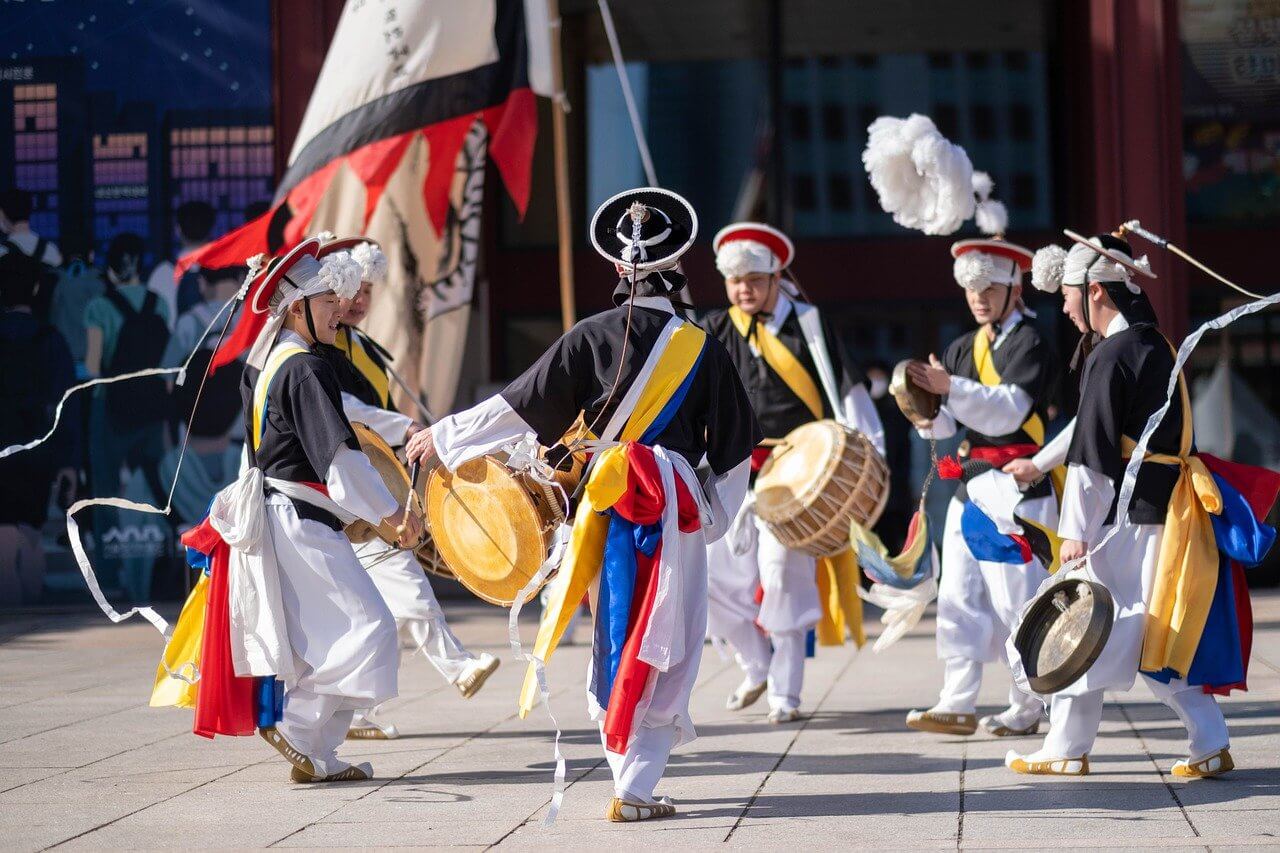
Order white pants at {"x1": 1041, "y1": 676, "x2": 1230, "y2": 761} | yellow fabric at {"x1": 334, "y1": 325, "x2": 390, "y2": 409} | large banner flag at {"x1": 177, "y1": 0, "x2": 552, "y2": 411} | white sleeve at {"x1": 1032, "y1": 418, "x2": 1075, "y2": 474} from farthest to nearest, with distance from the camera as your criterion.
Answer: large banner flag at {"x1": 177, "y1": 0, "x2": 552, "y2": 411} → yellow fabric at {"x1": 334, "y1": 325, "x2": 390, "y2": 409} → white sleeve at {"x1": 1032, "y1": 418, "x2": 1075, "y2": 474} → white pants at {"x1": 1041, "y1": 676, "x2": 1230, "y2": 761}

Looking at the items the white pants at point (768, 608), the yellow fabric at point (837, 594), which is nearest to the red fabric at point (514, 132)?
the white pants at point (768, 608)

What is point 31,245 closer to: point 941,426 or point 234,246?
point 234,246

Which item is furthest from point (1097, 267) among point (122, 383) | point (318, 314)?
point (122, 383)

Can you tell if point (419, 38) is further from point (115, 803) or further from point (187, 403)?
point (115, 803)

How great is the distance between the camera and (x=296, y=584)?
218 inches

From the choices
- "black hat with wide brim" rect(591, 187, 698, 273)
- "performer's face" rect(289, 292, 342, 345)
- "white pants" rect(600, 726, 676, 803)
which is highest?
"black hat with wide brim" rect(591, 187, 698, 273)

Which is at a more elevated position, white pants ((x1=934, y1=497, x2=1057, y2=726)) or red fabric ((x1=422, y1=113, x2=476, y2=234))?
red fabric ((x1=422, y1=113, x2=476, y2=234))

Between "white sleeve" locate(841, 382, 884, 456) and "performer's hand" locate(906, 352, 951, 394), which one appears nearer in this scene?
"performer's hand" locate(906, 352, 951, 394)

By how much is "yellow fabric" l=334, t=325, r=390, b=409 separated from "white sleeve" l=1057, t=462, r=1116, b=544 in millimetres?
2866

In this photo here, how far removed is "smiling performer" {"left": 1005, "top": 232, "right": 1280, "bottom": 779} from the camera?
17.1 ft

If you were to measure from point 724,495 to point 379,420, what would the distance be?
179cm

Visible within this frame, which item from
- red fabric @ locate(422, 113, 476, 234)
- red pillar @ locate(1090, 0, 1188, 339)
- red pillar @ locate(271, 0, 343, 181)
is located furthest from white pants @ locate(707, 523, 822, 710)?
red pillar @ locate(271, 0, 343, 181)

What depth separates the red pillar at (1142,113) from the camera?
11.7 metres

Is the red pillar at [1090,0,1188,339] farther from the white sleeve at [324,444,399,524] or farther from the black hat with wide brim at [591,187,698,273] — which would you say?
the white sleeve at [324,444,399,524]
